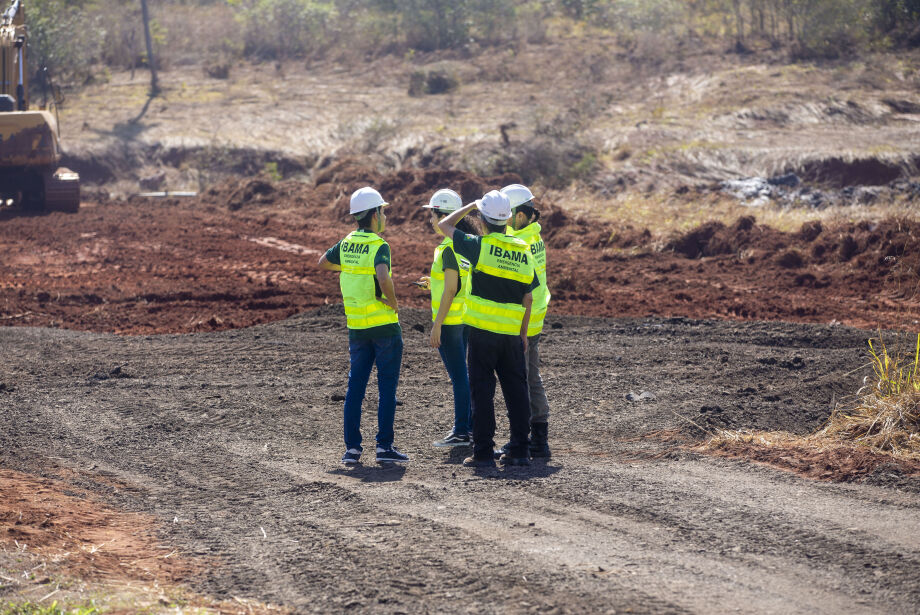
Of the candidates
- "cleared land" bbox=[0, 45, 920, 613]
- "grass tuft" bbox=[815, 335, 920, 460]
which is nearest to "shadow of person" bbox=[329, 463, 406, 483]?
"cleared land" bbox=[0, 45, 920, 613]

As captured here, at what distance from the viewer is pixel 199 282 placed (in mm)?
15578

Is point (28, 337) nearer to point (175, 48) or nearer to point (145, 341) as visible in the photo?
point (145, 341)

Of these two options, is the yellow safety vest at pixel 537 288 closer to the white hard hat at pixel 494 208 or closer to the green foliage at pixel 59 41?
the white hard hat at pixel 494 208

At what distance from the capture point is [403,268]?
1650cm

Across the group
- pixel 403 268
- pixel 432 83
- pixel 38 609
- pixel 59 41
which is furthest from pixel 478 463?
pixel 59 41

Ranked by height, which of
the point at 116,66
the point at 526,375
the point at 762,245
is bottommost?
the point at 762,245

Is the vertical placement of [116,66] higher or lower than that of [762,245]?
higher

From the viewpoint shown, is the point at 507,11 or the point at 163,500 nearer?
the point at 163,500

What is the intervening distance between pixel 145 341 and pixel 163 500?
19.5 ft

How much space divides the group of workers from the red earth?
21.5ft

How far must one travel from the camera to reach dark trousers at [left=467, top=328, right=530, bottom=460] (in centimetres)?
677

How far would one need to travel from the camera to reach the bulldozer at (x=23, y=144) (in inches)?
797

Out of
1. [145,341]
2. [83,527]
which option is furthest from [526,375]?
[145,341]

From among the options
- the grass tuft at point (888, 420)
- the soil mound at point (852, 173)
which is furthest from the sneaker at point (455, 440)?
the soil mound at point (852, 173)
